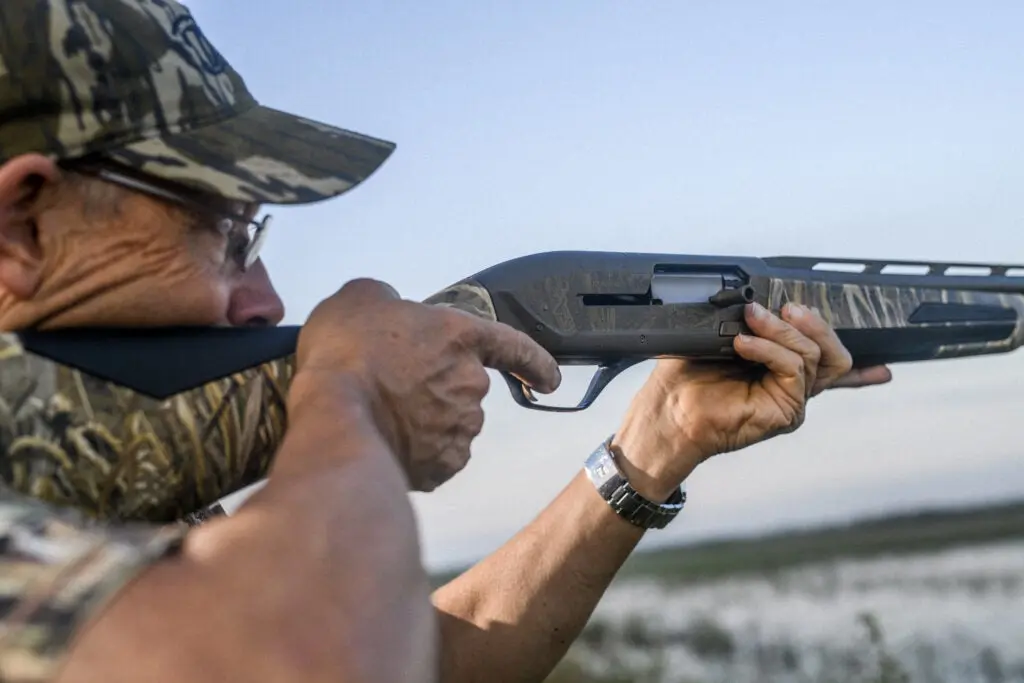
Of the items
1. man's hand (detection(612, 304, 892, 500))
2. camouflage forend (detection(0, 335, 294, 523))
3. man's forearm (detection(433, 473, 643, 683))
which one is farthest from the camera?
man's hand (detection(612, 304, 892, 500))

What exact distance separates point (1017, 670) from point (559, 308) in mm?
3648

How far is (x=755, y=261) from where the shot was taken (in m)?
3.72

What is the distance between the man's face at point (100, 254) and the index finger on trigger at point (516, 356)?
504mm

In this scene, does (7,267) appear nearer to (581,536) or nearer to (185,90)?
(185,90)

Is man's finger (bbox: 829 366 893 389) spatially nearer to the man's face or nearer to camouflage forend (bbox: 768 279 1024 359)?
camouflage forend (bbox: 768 279 1024 359)

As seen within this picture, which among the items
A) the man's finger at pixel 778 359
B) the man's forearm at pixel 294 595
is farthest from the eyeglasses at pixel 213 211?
the man's finger at pixel 778 359

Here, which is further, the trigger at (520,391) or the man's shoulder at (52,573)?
the trigger at (520,391)

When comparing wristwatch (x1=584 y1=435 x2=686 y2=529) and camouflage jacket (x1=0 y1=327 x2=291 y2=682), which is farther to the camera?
wristwatch (x1=584 y1=435 x2=686 y2=529)

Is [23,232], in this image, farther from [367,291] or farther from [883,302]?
[883,302]

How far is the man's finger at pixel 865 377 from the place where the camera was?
3.87m

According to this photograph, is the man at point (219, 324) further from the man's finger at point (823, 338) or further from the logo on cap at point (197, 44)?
the man's finger at point (823, 338)

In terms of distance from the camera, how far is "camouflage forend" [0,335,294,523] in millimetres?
1664

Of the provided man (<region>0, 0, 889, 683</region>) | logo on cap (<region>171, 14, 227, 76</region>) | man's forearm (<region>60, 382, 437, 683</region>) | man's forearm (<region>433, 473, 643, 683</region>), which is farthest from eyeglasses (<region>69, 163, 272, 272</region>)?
man's forearm (<region>433, 473, 643, 683</region>)

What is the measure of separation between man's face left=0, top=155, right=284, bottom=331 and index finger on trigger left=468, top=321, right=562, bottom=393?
1.65 feet
